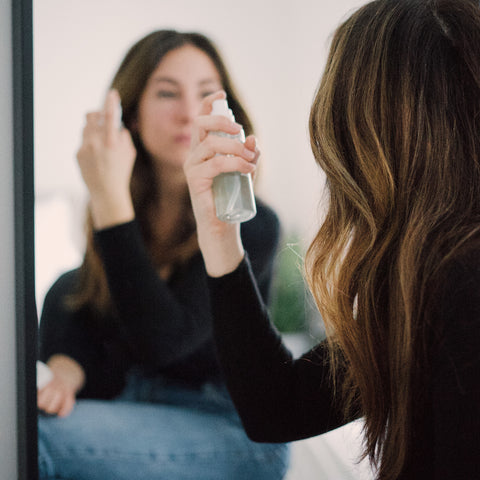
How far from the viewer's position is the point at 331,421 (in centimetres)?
61

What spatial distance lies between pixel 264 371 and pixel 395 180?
10.6 inches

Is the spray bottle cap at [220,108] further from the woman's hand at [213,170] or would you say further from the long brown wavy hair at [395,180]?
the long brown wavy hair at [395,180]

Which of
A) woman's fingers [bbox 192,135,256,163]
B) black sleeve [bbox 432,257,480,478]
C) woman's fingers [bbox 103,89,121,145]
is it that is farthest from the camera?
woman's fingers [bbox 103,89,121,145]

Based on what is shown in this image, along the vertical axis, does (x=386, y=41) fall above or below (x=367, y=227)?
above

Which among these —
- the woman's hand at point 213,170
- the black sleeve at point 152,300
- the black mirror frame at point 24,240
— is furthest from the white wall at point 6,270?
the woman's hand at point 213,170

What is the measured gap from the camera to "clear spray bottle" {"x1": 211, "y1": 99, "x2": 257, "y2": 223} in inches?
22.7

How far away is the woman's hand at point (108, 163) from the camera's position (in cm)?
68

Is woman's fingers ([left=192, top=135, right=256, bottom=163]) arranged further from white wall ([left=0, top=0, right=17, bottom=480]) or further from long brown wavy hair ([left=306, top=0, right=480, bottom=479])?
white wall ([left=0, top=0, right=17, bottom=480])

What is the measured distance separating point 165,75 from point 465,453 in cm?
57

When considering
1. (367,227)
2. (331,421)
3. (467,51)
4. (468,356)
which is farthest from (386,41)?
(331,421)

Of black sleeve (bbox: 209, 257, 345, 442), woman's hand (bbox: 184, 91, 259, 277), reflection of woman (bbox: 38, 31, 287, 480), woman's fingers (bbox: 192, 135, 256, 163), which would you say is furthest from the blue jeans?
woman's fingers (bbox: 192, 135, 256, 163)

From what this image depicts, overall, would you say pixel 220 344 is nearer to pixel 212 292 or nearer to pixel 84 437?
pixel 212 292

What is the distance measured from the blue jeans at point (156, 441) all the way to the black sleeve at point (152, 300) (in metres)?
0.05

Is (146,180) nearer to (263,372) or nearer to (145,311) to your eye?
(145,311)
